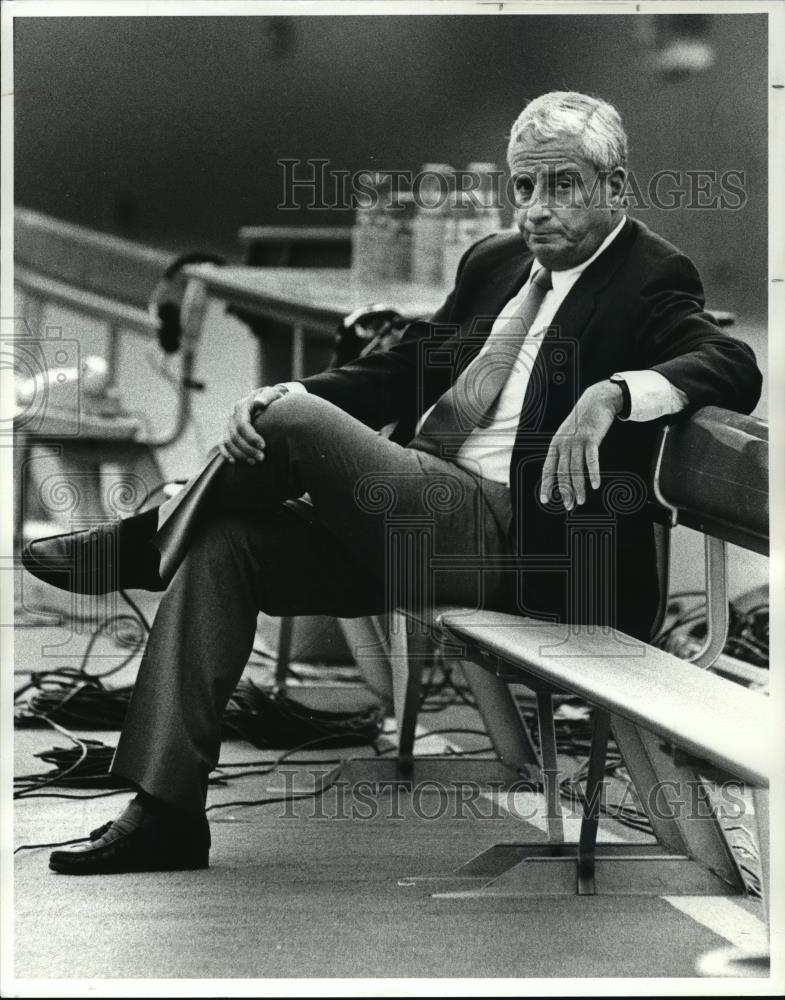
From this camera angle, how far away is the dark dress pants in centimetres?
248

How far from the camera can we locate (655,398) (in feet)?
7.89

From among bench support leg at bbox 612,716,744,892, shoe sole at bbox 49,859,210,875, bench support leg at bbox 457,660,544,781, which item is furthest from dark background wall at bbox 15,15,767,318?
shoe sole at bbox 49,859,210,875

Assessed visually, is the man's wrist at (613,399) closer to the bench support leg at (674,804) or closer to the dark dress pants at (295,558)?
the dark dress pants at (295,558)

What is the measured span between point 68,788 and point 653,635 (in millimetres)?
962

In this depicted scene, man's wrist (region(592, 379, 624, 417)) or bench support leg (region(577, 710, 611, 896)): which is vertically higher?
man's wrist (region(592, 379, 624, 417))

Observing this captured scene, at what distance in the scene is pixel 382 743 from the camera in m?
3.13

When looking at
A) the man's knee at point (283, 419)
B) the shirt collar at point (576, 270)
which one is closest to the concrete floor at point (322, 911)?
the man's knee at point (283, 419)

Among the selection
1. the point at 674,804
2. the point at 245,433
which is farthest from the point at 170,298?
the point at 674,804

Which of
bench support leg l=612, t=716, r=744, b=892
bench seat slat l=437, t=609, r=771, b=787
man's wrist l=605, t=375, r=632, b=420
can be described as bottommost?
bench support leg l=612, t=716, r=744, b=892

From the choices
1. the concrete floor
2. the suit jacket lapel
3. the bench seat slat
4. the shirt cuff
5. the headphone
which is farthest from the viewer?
the headphone

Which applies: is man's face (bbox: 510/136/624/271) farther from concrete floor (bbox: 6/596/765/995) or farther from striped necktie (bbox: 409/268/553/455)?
concrete floor (bbox: 6/596/765/995)

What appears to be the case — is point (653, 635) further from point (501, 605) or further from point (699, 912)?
point (699, 912)

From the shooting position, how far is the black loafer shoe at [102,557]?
8.35ft

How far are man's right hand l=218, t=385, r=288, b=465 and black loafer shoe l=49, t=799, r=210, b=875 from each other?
1.80 ft
